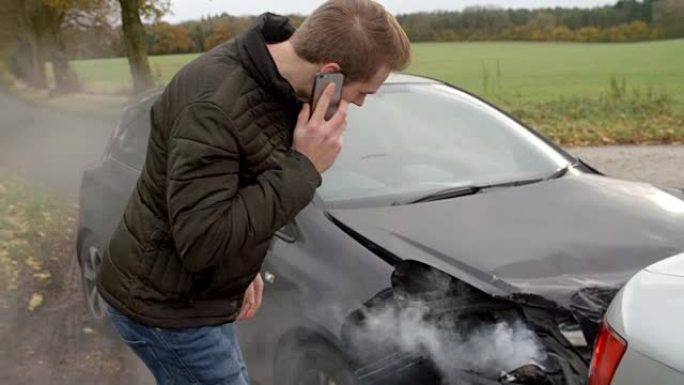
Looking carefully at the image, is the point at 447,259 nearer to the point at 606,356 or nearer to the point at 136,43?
the point at 606,356

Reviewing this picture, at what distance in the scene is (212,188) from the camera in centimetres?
196

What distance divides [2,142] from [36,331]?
14.2 metres

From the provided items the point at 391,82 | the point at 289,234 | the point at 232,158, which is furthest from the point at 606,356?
the point at 391,82

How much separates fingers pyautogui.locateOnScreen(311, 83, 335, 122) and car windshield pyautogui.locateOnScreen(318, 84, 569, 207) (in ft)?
4.83

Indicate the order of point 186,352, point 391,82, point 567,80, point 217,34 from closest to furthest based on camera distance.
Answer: point 186,352 < point 391,82 < point 217,34 < point 567,80

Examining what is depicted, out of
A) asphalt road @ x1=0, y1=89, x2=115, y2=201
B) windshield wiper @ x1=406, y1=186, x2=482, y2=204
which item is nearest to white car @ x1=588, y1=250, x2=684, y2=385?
windshield wiper @ x1=406, y1=186, x2=482, y2=204

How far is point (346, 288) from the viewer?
3.09 m

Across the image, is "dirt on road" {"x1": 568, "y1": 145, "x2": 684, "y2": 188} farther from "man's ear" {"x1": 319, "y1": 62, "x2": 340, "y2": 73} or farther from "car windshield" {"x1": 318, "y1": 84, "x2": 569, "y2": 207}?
"man's ear" {"x1": 319, "y1": 62, "x2": 340, "y2": 73}

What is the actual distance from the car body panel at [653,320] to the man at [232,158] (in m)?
0.84

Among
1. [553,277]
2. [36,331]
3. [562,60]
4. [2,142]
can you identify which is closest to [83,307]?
[36,331]

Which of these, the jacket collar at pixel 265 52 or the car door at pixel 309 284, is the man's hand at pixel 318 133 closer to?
the jacket collar at pixel 265 52

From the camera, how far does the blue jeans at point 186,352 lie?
2.31 meters

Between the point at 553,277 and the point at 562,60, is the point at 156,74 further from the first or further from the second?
the point at 553,277

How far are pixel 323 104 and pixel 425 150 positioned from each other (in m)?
2.12
